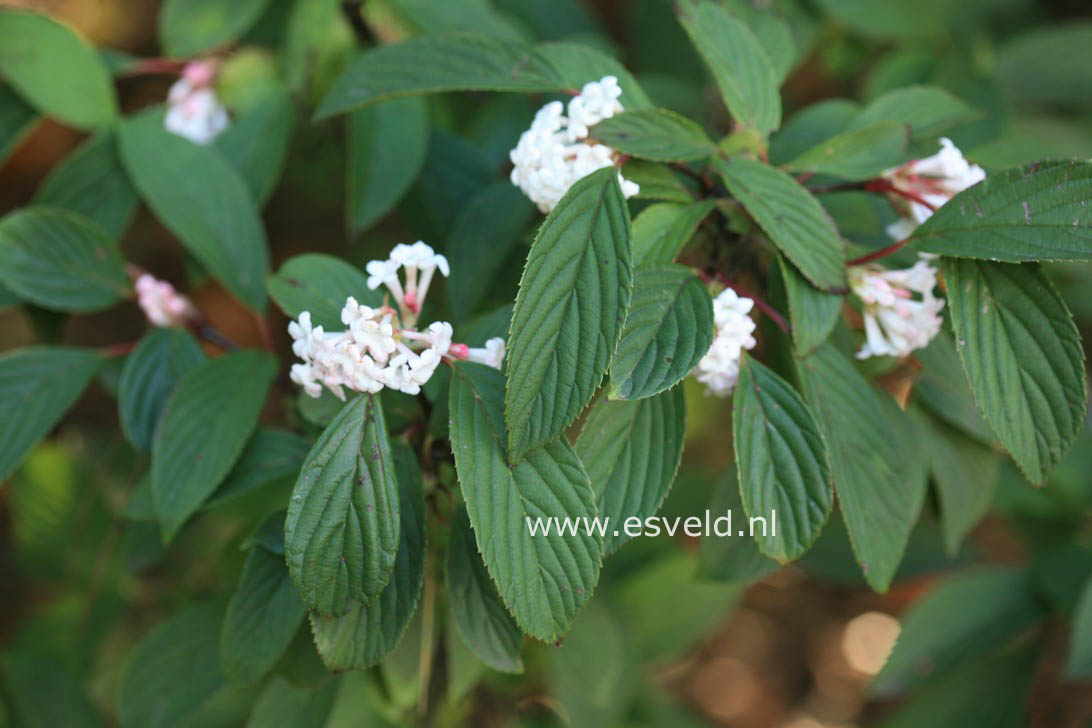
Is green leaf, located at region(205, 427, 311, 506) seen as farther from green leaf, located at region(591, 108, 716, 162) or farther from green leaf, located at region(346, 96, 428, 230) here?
green leaf, located at region(591, 108, 716, 162)

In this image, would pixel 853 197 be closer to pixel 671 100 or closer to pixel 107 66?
pixel 671 100

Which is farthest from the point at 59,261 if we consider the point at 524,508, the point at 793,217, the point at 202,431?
the point at 793,217

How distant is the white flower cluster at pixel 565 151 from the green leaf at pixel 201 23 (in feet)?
2.32

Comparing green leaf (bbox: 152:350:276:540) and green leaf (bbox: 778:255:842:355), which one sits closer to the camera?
green leaf (bbox: 778:255:842:355)

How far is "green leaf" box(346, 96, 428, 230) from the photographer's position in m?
1.19

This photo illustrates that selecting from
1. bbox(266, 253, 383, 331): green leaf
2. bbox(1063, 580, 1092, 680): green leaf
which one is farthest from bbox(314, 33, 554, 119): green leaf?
bbox(1063, 580, 1092, 680): green leaf

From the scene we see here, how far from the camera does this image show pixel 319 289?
803 millimetres

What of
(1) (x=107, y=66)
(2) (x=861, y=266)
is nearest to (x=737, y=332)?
(2) (x=861, y=266)

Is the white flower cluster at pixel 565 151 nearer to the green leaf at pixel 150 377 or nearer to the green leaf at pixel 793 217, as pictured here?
the green leaf at pixel 793 217

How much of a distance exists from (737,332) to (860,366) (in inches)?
9.8

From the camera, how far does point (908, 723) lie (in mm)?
1478

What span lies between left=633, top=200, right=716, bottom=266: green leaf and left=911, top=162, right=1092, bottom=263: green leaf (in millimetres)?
191

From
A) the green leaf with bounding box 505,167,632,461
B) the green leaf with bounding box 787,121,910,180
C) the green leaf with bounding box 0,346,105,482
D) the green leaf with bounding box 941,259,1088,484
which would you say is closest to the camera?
the green leaf with bounding box 505,167,632,461

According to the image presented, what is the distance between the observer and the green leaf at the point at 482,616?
0.83 m
